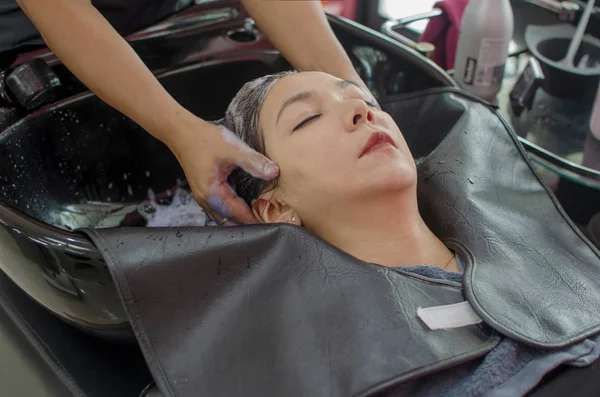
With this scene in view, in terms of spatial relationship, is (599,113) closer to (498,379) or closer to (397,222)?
(397,222)

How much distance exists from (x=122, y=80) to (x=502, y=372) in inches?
29.2

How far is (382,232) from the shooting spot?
951 mm

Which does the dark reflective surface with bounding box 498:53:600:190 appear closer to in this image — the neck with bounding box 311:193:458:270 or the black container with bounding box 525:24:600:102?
the black container with bounding box 525:24:600:102

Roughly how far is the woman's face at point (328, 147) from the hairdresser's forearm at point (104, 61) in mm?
174

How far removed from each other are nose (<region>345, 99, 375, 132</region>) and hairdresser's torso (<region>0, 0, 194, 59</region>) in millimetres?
605

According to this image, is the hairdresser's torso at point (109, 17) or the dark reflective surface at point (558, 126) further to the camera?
the dark reflective surface at point (558, 126)

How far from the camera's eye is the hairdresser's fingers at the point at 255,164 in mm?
915

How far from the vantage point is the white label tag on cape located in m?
0.82

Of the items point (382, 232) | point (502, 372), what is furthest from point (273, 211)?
point (502, 372)

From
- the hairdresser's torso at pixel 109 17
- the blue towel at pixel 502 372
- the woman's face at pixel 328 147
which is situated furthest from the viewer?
the hairdresser's torso at pixel 109 17

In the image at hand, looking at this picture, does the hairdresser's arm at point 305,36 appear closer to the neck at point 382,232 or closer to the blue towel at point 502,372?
the neck at point 382,232

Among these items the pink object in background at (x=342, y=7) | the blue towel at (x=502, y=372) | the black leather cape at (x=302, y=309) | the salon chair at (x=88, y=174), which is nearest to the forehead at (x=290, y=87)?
the black leather cape at (x=302, y=309)

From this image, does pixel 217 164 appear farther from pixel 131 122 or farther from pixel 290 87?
pixel 131 122

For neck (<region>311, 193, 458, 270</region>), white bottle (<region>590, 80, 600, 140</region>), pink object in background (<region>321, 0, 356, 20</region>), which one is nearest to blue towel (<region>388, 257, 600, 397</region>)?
neck (<region>311, 193, 458, 270</region>)
